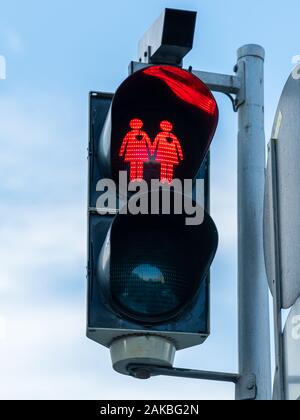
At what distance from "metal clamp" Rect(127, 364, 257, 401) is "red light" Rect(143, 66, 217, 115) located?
2.99ft

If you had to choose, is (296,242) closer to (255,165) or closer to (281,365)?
(281,365)

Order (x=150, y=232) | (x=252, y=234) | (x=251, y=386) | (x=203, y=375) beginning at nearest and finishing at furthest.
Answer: (x=150, y=232) → (x=203, y=375) → (x=251, y=386) → (x=252, y=234)

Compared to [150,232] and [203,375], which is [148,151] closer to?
[150,232]

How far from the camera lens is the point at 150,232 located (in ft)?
10.9

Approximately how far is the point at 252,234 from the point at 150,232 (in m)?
0.84

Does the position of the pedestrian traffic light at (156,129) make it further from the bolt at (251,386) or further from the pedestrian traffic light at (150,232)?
the bolt at (251,386)

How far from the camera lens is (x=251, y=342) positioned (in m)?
3.91

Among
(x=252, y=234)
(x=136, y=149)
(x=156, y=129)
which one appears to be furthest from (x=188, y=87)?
(x=252, y=234)

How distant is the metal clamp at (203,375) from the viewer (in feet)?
11.4

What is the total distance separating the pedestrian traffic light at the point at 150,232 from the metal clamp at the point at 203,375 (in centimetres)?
5

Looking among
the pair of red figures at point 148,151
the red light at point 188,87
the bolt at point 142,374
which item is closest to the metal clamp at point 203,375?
the bolt at point 142,374

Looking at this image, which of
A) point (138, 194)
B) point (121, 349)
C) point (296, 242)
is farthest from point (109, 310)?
point (296, 242)

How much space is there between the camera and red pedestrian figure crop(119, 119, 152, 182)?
349 centimetres

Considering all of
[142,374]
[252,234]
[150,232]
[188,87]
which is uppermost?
[188,87]
